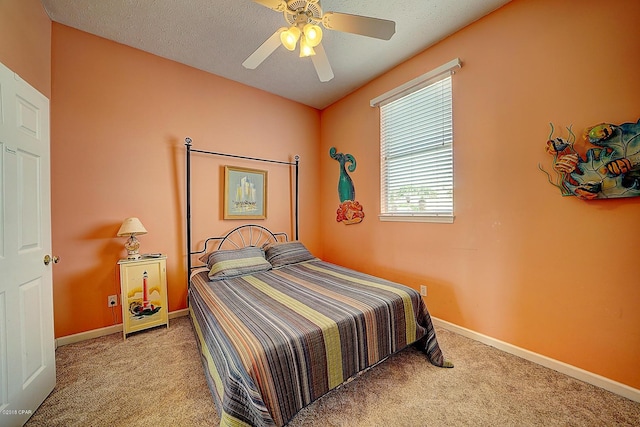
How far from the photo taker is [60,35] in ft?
7.20

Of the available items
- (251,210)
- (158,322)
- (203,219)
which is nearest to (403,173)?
(251,210)

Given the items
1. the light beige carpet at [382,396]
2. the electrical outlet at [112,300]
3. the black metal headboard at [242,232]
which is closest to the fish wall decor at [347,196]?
the black metal headboard at [242,232]

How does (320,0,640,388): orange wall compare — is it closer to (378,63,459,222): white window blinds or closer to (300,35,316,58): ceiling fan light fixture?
(378,63,459,222): white window blinds

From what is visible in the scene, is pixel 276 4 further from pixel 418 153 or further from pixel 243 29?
pixel 418 153

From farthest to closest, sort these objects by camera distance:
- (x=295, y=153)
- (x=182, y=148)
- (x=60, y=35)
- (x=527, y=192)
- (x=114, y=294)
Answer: (x=295, y=153), (x=182, y=148), (x=114, y=294), (x=60, y=35), (x=527, y=192)

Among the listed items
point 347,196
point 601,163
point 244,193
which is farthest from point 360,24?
point 244,193

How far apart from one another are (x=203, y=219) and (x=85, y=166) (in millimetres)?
1185

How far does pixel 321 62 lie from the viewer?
193cm

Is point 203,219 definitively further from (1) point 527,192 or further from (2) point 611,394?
(2) point 611,394

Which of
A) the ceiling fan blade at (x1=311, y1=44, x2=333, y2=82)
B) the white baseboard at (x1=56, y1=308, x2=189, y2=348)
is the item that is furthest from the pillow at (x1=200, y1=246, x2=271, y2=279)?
the ceiling fan blade at (x1=311, y1=44, x2=333, y2=82)

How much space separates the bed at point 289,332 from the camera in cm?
119

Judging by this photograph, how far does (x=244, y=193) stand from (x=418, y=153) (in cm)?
227

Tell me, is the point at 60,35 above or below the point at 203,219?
above

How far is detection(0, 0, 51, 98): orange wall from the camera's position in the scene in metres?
1.51
